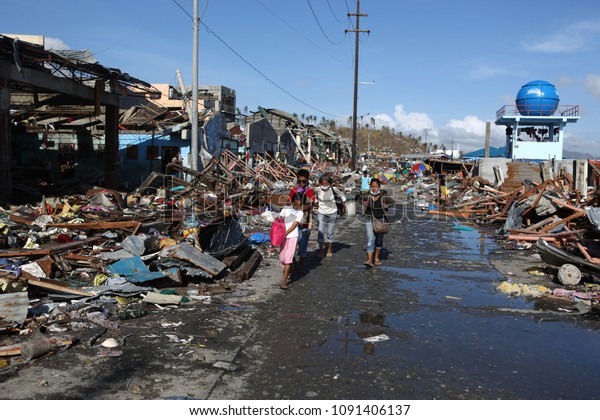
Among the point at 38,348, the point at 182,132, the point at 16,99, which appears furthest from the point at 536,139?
the point at 38,348

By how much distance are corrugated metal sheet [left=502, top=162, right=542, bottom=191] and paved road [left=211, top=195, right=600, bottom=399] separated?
1128 cm

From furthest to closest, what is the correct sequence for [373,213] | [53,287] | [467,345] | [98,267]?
[373,213] < [98,267] < [53,287] < [467,345]

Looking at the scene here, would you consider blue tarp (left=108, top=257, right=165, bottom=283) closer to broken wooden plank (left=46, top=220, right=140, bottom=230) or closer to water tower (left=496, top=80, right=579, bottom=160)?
broken wooden plank (left=46, top=220, right=140, bottom=230)

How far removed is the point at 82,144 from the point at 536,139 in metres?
36.8

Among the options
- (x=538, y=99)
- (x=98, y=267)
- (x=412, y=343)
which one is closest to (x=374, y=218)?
(x=412, y=343)

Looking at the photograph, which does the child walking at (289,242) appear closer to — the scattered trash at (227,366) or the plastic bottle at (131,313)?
the plastic bottle at (131,313)

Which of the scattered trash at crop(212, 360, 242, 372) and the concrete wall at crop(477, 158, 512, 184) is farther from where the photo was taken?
the concrete wall at crop(477, 158, 512, 184)

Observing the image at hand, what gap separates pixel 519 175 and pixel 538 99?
2345 cm

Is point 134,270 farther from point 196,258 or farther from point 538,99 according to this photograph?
point 538,99

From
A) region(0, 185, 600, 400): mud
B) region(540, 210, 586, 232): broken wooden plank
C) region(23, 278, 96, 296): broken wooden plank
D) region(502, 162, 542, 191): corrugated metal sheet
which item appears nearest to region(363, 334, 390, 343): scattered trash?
region(0, 185, 600, 400): mud

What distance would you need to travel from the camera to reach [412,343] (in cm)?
552

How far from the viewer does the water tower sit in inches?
1553

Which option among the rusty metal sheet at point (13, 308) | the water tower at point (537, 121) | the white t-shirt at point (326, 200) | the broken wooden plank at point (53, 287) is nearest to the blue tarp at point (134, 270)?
the broken wooden plank at point (53, 287)

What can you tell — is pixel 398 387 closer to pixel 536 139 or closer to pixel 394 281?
pixel 394 281
